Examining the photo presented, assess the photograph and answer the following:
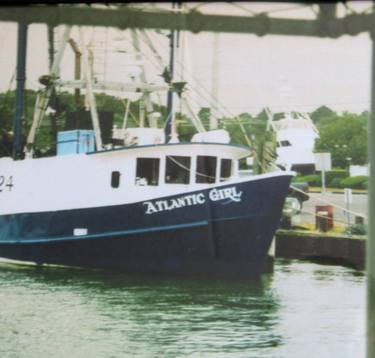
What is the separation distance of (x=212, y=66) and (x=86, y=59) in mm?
513

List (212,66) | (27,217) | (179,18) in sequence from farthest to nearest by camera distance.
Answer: (27,217)
(212,66)
(179,18)

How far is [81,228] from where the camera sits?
272 centimetres

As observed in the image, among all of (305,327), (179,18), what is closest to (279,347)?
(305,327)

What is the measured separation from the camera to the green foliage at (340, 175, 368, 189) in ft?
7.56

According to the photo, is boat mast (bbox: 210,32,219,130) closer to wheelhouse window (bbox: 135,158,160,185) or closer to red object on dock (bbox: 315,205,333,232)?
wheelhouse window (bbox: 135,158,160,185)

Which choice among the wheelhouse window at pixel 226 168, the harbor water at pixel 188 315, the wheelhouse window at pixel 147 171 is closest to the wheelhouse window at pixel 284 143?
the wheelhouse window at pixel 226 168

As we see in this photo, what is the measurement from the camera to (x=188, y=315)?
97.8 inches

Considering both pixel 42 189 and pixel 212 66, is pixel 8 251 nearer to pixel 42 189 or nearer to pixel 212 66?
pixel 42 189

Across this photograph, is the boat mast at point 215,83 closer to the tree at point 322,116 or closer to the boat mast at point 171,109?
the boat mast at point 171,109

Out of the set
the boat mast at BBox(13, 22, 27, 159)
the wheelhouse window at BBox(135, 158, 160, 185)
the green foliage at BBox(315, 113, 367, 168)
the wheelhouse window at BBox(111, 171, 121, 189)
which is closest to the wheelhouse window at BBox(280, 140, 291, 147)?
the green foliage at BBox(315, 113, 367, 168)

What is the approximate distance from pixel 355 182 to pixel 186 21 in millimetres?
823

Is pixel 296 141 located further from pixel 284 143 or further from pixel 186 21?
pixel 186 21

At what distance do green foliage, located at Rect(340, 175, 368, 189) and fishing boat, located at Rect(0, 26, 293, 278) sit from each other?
0.91ft

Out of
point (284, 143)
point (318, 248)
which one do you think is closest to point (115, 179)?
point (284, 143)
